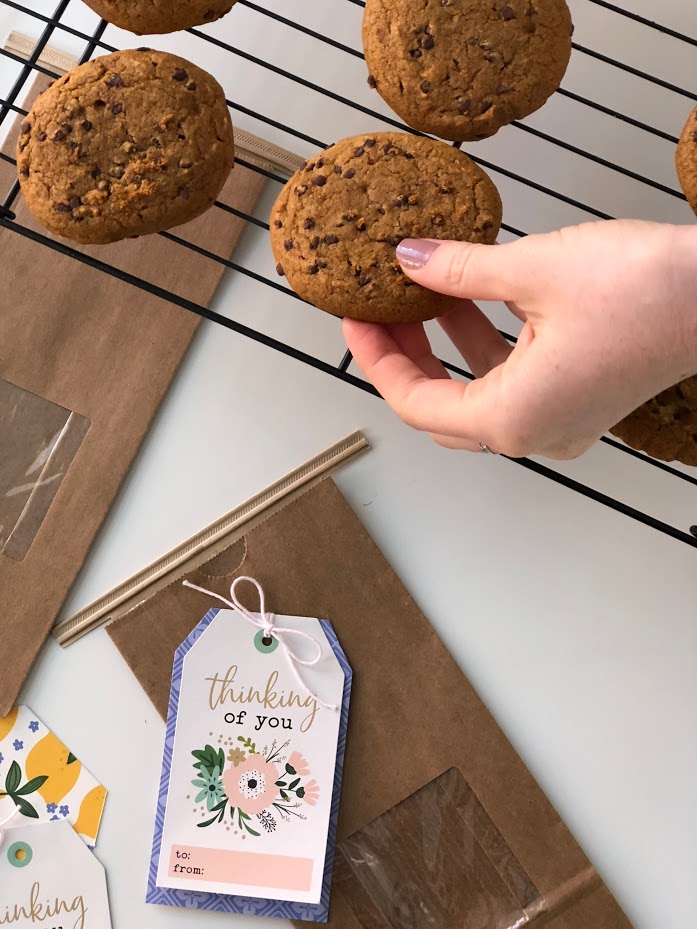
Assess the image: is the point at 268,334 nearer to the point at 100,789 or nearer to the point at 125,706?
the point at 125,706

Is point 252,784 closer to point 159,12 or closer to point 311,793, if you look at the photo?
point 311,793

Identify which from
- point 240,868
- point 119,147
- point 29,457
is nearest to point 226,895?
point 240,868

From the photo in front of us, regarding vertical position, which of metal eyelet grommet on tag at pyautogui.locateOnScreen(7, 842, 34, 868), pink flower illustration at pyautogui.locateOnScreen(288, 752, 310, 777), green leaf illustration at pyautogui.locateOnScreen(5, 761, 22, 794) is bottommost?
metal eyelet grommet on tag at pyautogui.locateOnScreen(7, 842, 34, 868)

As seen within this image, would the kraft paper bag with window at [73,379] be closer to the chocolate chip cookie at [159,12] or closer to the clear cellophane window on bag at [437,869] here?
the chocolate chip cookie at [159,12]

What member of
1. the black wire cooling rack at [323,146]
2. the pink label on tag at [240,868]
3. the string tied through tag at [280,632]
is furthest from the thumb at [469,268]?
the pink label on tag at [240,868]

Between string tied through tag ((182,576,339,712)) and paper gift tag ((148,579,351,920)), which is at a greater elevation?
string tied through tag ((182,576,339,712))

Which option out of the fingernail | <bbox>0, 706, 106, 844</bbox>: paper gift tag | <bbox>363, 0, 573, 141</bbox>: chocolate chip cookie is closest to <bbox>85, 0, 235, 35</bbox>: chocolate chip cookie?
<bbox>363, 0, 573, 141</bbox>: chocolate chip cookie

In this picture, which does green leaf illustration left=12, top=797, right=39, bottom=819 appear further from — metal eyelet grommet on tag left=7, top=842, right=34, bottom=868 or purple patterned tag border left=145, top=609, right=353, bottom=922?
purple patterned tag border left=145, top=609, right=353, bottom=922
